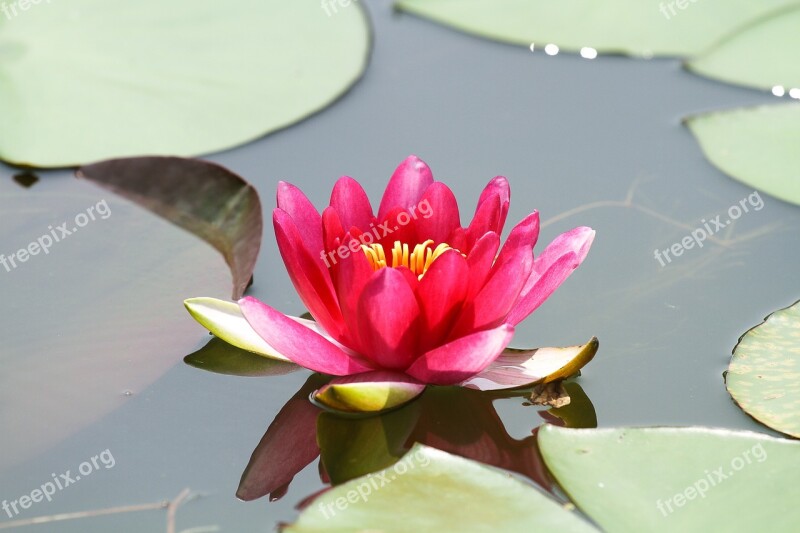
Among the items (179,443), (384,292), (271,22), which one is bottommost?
(179,443)

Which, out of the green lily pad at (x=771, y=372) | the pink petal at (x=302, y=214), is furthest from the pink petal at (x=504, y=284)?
the green lily pad at (x=771, y=372)

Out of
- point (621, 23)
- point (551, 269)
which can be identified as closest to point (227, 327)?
point (551, 269)

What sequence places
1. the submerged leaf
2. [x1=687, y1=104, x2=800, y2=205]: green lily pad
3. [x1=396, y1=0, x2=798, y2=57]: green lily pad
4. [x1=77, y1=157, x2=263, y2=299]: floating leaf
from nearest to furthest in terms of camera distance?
the submerged leaf < [x1=77, y1=157, x2=263, y2=299]: floating leaf < [x1=687, y1=104, x2=800, y2=205]: green lily pad < [x1=396, y1=0, x2=798, y2=57]: green lily pad

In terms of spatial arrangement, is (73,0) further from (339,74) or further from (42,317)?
(42,317)

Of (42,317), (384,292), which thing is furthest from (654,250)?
(42,317)

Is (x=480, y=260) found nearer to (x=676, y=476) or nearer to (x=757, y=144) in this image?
(x=676, y=476)

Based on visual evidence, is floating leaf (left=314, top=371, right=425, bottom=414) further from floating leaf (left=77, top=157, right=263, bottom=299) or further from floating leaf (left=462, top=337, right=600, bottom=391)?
floating leaf (left=77, top=157, right=263, bottom=299)

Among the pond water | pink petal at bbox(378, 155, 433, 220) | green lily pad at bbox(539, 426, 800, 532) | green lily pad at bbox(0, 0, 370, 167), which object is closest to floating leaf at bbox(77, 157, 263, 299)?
the pond water
